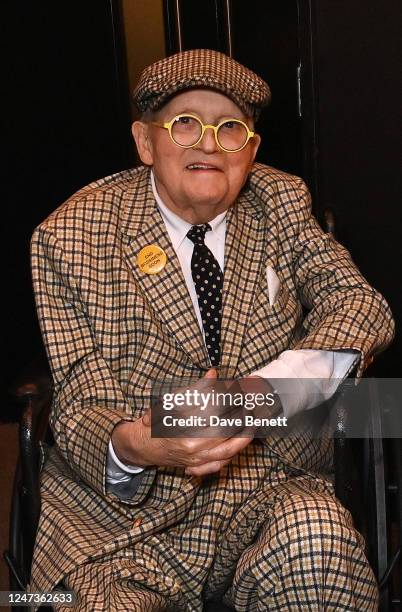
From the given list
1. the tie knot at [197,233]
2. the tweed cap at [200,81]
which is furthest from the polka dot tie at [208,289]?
the tweed cap at [200,81]

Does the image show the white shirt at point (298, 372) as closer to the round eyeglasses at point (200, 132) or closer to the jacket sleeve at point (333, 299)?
the jacket sleeve at point (333, 299)

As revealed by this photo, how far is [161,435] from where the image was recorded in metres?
1.94

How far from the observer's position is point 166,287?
2.26 m

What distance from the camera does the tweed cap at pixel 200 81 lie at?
88.2 inches

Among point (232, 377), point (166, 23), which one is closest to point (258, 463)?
point (232, 377)

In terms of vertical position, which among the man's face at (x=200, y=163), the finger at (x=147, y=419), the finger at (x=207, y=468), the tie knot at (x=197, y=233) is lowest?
the finger at (x=207, y=468)

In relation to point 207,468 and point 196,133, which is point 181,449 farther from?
point 196,133

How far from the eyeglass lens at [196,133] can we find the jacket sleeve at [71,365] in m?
0.32

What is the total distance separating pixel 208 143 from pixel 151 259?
0.25 m

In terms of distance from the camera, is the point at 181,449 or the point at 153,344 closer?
the point at 181,449

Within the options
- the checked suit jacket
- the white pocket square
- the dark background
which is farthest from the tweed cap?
the dark background

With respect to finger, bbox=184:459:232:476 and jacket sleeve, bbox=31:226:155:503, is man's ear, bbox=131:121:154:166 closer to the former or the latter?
jacket sleeve, bbox=31:226:155:503

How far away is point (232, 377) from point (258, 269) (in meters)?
0.24

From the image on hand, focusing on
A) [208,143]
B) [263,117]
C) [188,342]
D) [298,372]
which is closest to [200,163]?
[208,143]
